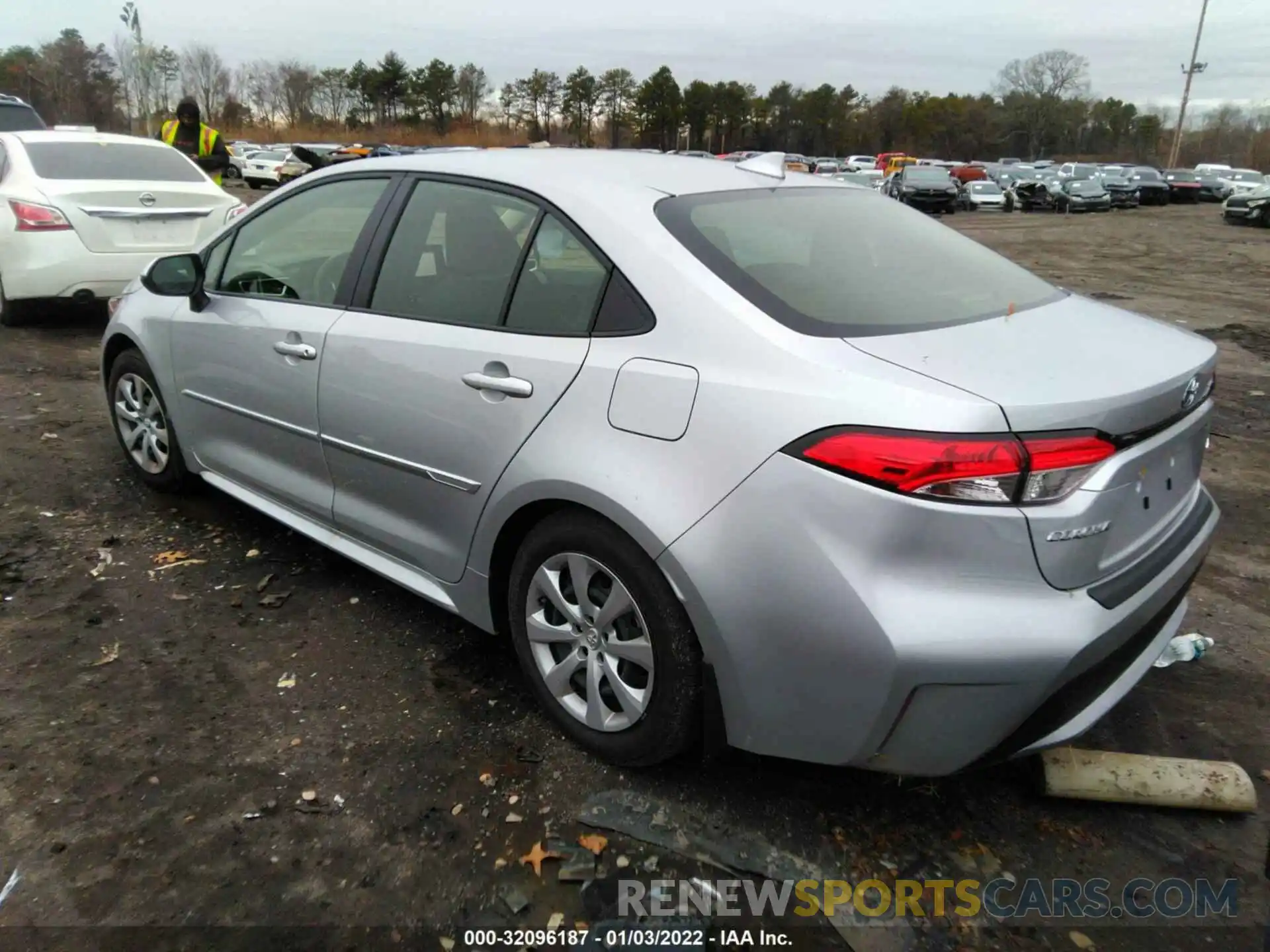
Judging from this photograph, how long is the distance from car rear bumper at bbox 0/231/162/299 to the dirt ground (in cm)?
409

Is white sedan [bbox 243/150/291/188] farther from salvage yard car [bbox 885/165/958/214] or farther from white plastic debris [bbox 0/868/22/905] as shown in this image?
white plastic debris [bbox 0/868/22/905]

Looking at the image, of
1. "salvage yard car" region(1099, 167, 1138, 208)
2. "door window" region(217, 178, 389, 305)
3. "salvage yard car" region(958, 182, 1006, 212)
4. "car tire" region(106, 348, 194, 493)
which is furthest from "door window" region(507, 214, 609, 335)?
"salvage yard car" region(1099, 167, 1138, 208)

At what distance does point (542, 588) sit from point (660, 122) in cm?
9617

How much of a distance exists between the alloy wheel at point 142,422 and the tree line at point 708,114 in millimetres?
77061

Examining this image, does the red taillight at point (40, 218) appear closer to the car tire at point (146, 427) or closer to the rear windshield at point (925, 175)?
the car tire at point (146, 427)

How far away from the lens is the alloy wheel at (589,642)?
2.43 metres

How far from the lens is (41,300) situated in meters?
7.80

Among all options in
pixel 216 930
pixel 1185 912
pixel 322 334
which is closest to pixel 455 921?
pixel 216 930

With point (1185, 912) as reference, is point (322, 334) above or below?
above

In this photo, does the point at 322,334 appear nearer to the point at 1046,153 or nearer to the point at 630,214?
the point at 630,214

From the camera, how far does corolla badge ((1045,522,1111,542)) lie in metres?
1.97

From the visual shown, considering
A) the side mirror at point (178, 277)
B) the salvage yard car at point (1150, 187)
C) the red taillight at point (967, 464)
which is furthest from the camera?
the salvage yard car at point (1150, 187)

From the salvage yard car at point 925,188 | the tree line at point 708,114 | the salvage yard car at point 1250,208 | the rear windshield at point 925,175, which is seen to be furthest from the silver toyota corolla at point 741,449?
the tree line at point 708,114

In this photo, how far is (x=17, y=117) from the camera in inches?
564
